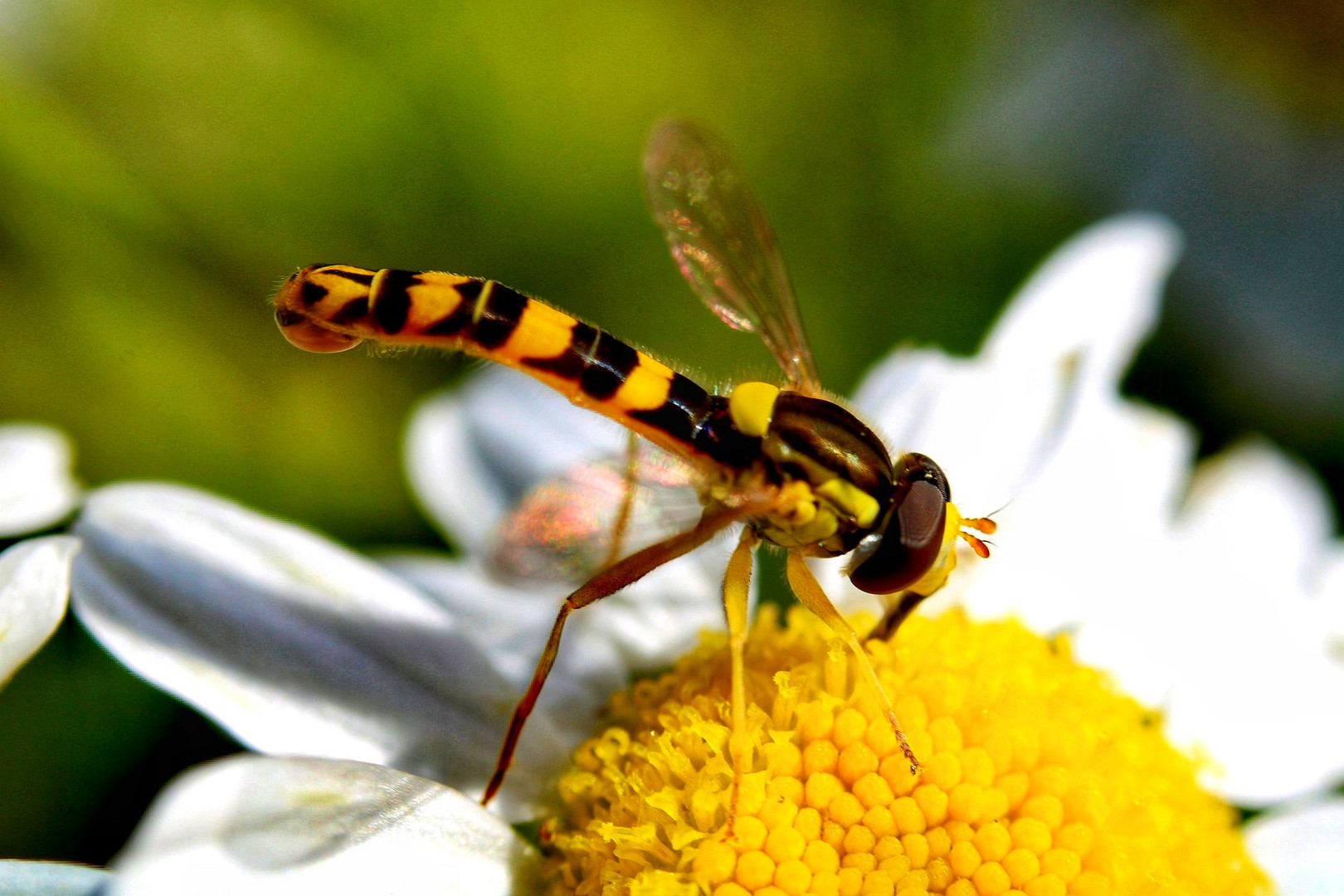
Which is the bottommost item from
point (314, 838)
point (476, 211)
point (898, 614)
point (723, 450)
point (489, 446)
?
point (489, 446)

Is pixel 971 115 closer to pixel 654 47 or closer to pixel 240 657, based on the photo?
pixel 654 47

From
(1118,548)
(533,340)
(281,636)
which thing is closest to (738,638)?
(533,340)

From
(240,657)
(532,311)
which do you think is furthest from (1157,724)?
(240,657)

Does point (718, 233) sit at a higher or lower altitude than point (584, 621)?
higher

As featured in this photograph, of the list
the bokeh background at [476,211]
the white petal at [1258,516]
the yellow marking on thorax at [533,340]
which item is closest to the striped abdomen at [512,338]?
the yellow marking on thorax at [533,340]

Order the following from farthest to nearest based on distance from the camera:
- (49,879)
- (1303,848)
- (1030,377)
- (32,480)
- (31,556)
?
(1030,377)
(1303,848)
(32,480)
(31,556)
(49,879)

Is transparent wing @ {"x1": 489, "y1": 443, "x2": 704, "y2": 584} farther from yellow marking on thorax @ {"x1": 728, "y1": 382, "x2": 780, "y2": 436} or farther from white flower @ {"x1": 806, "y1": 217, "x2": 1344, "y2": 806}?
white flower @ {"x1": 806, "y1": 217, "x2": 1344, "y2": 806}

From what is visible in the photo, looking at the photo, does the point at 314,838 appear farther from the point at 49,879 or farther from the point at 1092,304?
the point at 1092,304
